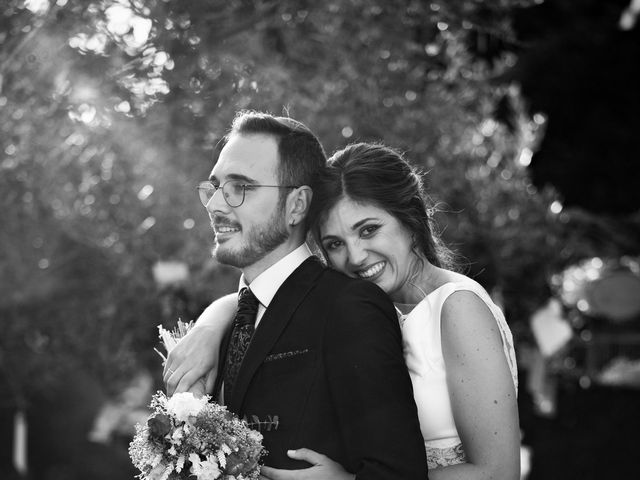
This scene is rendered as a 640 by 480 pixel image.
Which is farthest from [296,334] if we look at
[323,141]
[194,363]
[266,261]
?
[323,141]

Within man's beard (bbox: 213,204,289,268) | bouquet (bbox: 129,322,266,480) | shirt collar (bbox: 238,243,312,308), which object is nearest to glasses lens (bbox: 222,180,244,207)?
man's beard (bbox: 213,204,289,268)

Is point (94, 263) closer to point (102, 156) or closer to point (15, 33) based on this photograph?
point (102, 156)

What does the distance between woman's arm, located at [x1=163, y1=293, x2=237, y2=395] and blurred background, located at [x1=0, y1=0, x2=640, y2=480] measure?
95.7 inches

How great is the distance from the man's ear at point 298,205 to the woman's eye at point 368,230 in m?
0.28

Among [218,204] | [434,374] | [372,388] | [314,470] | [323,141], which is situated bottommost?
[323,141]

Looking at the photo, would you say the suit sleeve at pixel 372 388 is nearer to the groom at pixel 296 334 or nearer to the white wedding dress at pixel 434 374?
the groom at pixel 296 334

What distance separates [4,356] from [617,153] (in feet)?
26.4

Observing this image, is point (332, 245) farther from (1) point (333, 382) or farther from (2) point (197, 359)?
(1) point (333, 382)

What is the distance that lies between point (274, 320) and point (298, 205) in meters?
0.44

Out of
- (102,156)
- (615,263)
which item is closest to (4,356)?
(102,156)

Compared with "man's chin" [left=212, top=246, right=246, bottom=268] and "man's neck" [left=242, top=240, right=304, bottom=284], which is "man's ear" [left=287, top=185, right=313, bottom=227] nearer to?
"man's neck" [left=242, top=240, right=304, bottom=284]

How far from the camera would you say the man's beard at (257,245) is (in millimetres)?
2848

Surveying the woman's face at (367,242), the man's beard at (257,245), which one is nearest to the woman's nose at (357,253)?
the woman's face at (367,242)

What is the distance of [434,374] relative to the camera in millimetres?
2926
